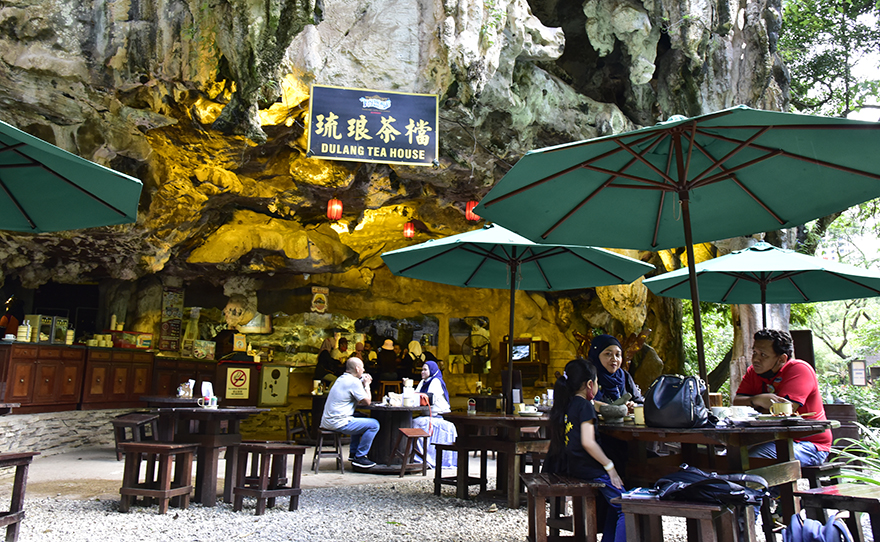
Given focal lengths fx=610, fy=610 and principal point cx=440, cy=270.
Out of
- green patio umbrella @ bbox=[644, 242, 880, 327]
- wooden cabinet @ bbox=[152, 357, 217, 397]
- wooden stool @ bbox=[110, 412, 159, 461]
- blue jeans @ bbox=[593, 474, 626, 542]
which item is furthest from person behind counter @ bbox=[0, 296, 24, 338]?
blue jeans @ bbox=[593, 474, 626, 542]

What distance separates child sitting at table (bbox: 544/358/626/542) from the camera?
10.5 feet

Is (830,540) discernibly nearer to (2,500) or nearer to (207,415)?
(207,415)

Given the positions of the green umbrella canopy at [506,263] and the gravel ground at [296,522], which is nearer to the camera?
the gravel ground at [296,522]

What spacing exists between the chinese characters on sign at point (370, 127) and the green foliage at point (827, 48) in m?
9.56

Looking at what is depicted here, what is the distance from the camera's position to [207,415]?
5.18 m

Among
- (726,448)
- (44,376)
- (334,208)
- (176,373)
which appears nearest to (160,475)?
(726,448)

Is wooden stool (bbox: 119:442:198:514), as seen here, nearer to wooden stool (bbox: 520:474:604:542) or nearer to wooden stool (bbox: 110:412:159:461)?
wooden stool (bbox: 520:474:604:542)

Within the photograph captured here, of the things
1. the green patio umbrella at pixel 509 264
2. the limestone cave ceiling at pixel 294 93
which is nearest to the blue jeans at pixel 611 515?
the green patio umbrella at pixel 509 264

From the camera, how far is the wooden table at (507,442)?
500 centimetres

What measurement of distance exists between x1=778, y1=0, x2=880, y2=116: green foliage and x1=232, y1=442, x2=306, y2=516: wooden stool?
1318 centimetres

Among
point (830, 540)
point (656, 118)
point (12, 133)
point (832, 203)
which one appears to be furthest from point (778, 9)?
point (12, 133)

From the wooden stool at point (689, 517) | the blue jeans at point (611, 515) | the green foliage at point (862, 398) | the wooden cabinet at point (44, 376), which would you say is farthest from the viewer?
the green foliage at point (862, 398)

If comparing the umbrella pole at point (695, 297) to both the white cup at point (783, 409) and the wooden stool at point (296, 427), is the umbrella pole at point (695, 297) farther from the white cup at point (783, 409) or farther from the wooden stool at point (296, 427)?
the wooden stool at point (296, 427)

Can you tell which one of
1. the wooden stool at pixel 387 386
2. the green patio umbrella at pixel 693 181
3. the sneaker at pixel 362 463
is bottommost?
the sneaker at pixel 362 463
